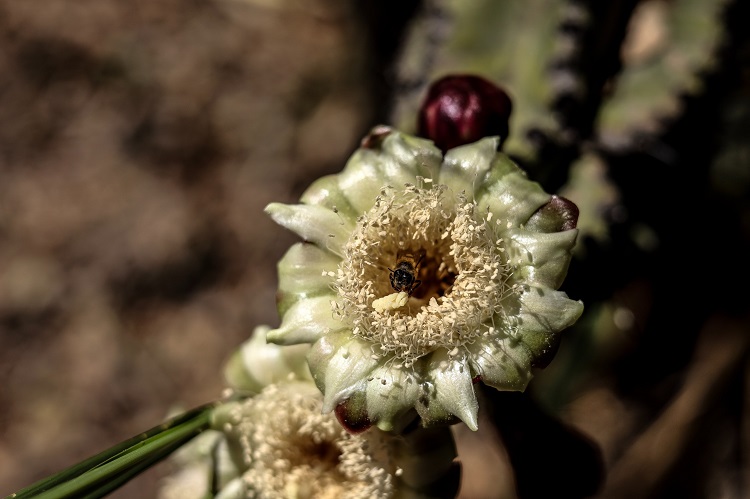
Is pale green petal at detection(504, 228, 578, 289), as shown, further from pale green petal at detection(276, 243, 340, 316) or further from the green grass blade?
the green grass blade

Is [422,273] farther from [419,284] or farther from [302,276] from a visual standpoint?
[302,276]

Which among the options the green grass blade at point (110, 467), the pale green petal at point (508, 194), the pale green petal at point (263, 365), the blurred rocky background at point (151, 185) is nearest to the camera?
the green grass blade at point (110, 467)

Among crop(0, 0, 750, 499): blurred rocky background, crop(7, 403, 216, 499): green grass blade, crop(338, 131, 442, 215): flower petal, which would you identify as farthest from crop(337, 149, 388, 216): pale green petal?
crop(0, 0, 750, 499): blurred rocky background

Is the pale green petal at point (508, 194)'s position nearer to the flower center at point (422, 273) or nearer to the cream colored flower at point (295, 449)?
the flower center at point (422, 273)

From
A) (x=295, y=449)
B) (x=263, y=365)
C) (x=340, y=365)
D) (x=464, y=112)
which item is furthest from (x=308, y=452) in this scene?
(x=464, y=112)

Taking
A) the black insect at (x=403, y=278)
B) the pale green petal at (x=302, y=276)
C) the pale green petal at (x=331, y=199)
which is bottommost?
the black insect at (x=403, y=278)

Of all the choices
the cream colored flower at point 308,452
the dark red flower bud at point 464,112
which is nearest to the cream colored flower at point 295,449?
the cream colored flower at point 308,452
